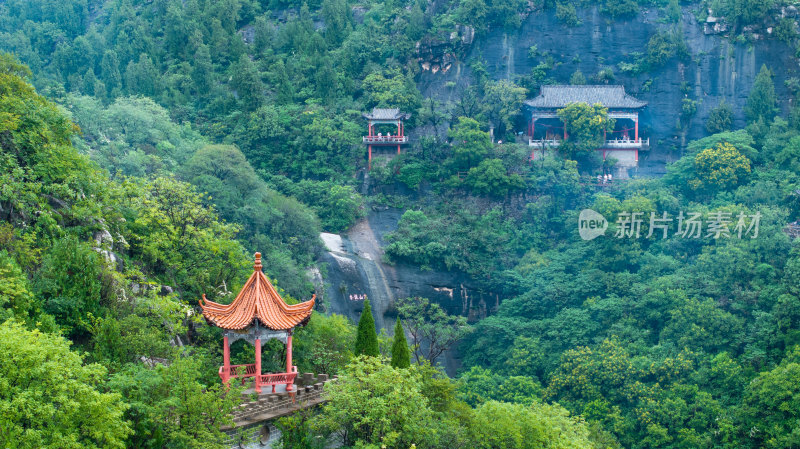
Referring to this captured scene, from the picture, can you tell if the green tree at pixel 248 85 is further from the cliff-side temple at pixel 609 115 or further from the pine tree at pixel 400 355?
the pine tree at pixel 400 355

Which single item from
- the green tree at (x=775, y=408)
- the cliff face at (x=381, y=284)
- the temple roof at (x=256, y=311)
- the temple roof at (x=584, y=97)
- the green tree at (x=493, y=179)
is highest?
the temple roof at (x=584, y=97)

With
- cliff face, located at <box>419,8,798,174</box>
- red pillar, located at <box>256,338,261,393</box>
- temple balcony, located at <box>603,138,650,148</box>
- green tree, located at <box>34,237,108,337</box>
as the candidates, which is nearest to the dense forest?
green tree, located at <box>34,237,108,337</box>

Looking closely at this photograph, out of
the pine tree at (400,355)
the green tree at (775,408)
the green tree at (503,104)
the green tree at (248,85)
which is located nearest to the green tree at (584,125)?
the green tree at (503,104)

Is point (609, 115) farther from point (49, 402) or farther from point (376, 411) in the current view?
point (49, 402)

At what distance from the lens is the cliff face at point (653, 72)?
54125 millimetres

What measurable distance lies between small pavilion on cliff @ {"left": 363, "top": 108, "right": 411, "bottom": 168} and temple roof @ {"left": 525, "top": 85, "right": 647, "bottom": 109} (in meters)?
6.20

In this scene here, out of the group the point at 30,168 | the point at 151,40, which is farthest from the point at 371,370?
the point at 151,40

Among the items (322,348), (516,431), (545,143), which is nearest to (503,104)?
(545,143)

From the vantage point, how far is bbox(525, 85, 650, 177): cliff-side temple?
173 feet

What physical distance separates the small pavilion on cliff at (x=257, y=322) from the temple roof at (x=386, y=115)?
26375 mm

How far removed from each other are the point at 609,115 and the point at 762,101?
24.1ft

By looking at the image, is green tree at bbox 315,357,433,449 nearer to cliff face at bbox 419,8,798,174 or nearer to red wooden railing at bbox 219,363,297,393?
red wooden railing at bbox 219,363,297,393

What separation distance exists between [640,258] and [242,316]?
23.6 m

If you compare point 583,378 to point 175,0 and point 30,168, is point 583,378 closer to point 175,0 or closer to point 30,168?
point 30,168
